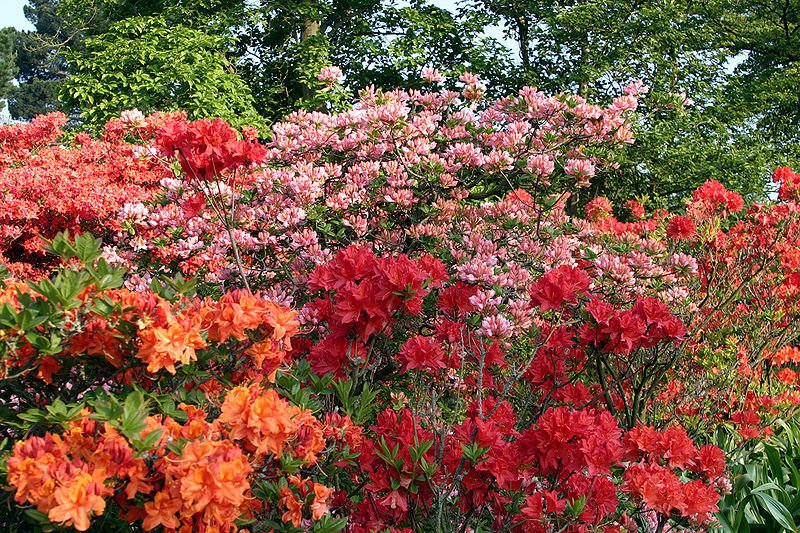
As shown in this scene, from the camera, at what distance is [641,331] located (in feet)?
8.93

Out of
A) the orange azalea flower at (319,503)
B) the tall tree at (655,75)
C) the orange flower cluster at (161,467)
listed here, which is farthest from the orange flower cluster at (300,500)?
Result: the tall tree at (655,75)

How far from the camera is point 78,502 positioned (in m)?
1.42

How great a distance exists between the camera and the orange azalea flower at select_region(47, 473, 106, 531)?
1.39 metres

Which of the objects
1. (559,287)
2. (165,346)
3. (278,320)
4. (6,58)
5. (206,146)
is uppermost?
(206,146)

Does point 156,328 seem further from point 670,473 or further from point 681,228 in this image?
point 681,228

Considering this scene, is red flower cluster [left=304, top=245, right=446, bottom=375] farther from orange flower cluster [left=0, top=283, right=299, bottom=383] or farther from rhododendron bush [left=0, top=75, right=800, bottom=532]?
orange flower cluster [left=0, top=283, right=299, bottom=383]

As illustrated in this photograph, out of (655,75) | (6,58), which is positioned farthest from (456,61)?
(6,58)

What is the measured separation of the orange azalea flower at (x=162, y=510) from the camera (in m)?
1.56

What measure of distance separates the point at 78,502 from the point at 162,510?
20cm

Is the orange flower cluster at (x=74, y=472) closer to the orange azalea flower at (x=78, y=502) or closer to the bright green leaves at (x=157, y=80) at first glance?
the orange azalea flower at (x=78, y=502)

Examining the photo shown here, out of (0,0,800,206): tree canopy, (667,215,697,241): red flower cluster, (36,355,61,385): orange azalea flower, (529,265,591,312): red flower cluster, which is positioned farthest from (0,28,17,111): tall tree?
(36,355,61,385): orange azalea flower

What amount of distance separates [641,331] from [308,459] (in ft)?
4.75

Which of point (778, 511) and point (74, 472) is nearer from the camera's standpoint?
point (74, 472)

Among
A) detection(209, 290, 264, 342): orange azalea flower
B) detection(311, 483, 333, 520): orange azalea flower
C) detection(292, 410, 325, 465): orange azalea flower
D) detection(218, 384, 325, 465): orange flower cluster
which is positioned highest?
detection(209, 290, 264, 342): orange azalea flower
